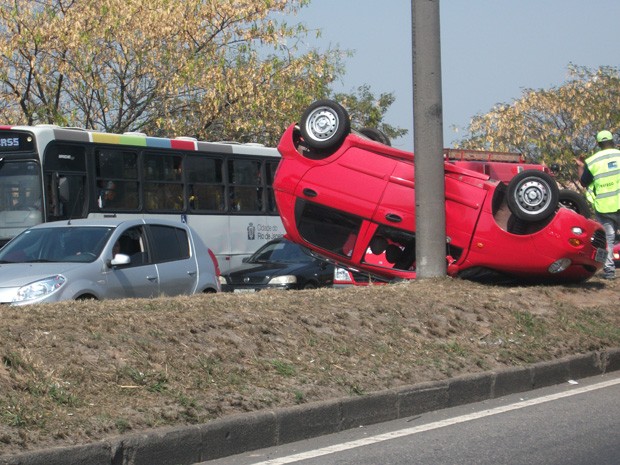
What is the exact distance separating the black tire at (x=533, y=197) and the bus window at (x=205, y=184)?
11199mm

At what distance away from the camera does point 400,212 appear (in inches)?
516

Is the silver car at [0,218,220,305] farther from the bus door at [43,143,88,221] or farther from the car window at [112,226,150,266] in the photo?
the bus door at [43,143,88,221]

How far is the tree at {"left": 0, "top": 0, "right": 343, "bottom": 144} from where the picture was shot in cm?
2681

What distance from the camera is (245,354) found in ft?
28.0

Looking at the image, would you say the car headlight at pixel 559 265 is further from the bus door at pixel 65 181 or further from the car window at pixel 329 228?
the bus door at pixel 65 181

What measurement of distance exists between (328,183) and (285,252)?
7.39 metres

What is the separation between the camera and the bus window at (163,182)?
70.8 ft

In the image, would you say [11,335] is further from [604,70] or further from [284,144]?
[604,70]

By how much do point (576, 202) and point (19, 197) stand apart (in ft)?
33.7

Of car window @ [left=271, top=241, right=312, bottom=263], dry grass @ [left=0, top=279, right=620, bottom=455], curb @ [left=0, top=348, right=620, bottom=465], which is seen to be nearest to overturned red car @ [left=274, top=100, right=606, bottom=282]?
dry grass @ [left=0, top=279, right=620, bottom=455]

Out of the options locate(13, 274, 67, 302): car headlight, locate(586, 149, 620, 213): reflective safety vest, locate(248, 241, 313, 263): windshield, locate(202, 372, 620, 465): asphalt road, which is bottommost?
locate(248, 241, 313, 263): windshield

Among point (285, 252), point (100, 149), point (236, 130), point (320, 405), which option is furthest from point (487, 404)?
point (236, 130)

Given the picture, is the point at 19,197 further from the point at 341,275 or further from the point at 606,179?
the point at 606,179

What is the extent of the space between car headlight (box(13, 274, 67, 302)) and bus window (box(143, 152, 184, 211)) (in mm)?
10126
